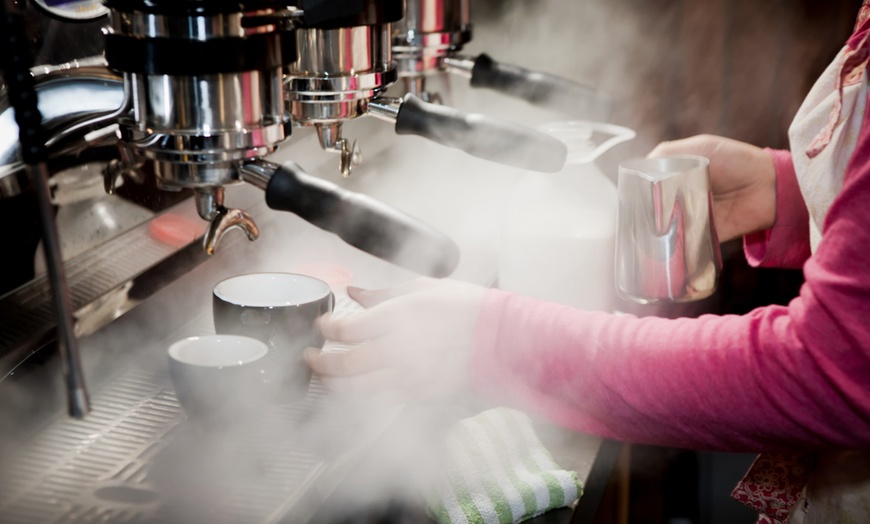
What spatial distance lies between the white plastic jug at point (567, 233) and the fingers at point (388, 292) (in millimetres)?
323

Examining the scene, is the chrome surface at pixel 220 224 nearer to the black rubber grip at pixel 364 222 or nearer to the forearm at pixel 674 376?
the black rubber grip at pixel 364 222

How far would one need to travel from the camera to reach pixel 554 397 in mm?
779

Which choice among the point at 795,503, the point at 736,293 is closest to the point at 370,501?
the point at 795,503

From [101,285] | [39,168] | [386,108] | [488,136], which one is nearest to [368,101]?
[386,108]

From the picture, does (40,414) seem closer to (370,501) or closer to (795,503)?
(370,501)

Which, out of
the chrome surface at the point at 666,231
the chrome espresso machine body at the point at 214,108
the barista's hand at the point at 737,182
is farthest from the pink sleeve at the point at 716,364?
the barista's hand at the point at 737,182

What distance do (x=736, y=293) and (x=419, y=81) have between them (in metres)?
1.11

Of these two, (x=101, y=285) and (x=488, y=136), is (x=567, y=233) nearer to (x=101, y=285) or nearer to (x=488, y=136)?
(x=488, y=136)

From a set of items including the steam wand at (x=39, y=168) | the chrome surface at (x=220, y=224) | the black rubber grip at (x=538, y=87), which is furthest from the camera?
the black rubber grip at (x=538, y=87)

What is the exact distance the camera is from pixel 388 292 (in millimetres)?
847

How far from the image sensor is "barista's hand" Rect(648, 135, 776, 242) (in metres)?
1.16

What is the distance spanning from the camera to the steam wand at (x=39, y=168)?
49cm

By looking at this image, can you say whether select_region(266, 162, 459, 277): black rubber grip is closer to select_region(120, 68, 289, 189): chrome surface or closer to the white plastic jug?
select_region(120, 68, 289, 189): chrome surface

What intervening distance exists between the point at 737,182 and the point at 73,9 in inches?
31.8
